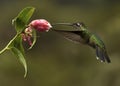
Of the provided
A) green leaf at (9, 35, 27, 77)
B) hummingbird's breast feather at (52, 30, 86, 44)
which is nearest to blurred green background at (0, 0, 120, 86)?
green leaf at (9, 35, 27, 77)

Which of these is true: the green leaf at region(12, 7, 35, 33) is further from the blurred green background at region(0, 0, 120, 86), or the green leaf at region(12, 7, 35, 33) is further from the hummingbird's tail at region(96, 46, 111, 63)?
the blurred green background at region(0, 0, 120, 86)

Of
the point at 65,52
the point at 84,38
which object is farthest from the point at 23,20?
the point at 65,52

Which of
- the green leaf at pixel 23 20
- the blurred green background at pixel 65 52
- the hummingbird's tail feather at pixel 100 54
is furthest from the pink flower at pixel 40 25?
the blurred green background at pixel 65 52

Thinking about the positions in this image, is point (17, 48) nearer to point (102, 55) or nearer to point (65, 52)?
point (102, 55)

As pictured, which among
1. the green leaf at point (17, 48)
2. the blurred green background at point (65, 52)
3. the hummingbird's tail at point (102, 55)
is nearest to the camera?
the hummingbird's tail at point (102, 55)

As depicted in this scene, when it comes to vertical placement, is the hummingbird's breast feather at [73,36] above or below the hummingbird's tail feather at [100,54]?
above

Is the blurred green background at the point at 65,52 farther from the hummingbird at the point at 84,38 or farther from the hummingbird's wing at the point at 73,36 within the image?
the hummingbird's wing at the point at 73,36

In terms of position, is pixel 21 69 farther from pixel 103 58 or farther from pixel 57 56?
pixel 103 58

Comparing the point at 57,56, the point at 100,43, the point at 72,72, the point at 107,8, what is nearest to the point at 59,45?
the point at 57,56
